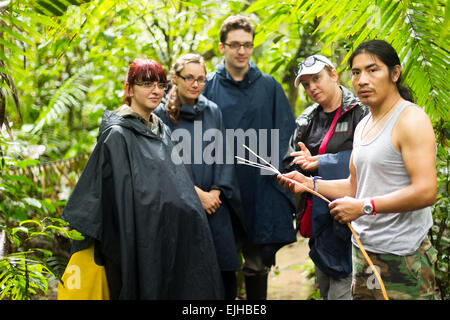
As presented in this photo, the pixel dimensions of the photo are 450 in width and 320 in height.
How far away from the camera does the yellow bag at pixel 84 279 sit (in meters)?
2.57

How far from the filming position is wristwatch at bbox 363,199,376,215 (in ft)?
6.08

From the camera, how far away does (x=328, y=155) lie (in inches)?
108

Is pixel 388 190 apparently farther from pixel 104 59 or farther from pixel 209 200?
pixel 104 59

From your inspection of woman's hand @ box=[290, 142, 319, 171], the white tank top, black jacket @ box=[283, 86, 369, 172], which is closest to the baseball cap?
black jacket @ box=[283, 86, 369, 172]

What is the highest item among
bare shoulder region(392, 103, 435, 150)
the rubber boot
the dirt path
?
bare shoulder region(392, 103, 435, 150)

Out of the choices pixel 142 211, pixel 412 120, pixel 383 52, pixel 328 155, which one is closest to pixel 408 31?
pixel 383 52

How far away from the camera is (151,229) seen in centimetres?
269

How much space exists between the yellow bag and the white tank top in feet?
5.07

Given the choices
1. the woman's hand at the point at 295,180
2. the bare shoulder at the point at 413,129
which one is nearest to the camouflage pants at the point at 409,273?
the bare shoulder at the point at 413,129

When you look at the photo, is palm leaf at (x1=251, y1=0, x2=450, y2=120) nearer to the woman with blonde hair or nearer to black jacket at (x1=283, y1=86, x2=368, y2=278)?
black jacket at (x1=283, y1=86, x2=368, y2=278)

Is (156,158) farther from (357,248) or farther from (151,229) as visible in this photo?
(357,248)

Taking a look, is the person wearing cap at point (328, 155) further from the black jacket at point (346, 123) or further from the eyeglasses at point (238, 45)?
the eyeglasses at point (238, 45)

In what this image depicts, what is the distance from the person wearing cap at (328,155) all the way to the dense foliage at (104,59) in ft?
0.68
